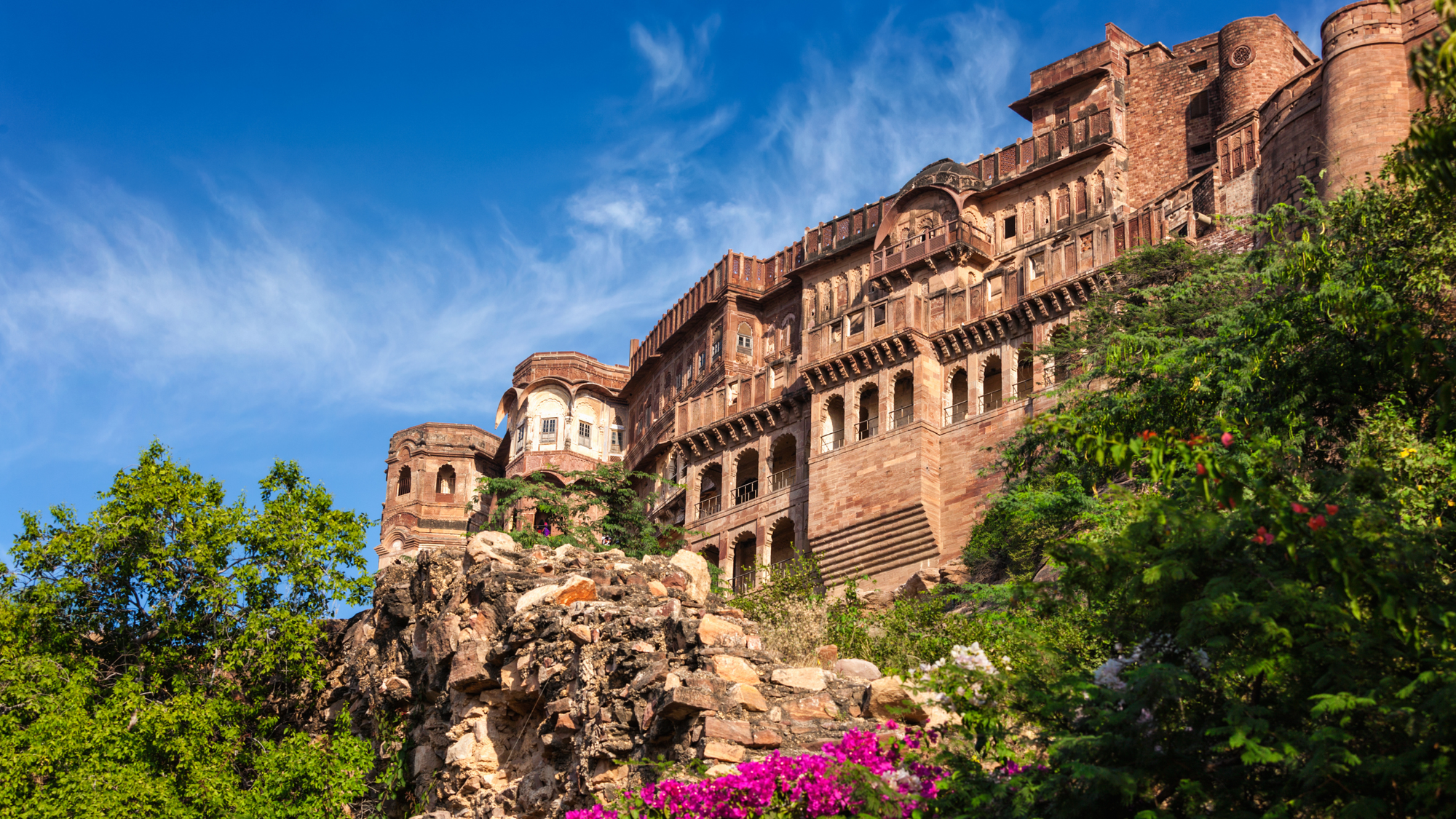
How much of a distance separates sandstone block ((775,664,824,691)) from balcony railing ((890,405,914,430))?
21.6 m

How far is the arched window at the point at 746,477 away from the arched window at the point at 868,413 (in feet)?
13.6

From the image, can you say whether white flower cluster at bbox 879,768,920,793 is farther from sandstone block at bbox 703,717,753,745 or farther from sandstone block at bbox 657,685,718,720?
sandstone block at bbox 657,685,718,720

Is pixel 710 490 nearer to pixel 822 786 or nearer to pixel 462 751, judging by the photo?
pixel 462 751

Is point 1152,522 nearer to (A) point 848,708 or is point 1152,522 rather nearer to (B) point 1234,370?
(A) point 848,708

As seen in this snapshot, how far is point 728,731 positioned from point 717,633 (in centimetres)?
172

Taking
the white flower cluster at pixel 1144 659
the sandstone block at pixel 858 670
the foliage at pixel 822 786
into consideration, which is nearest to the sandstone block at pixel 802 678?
the sandstone block at pixel 858 670

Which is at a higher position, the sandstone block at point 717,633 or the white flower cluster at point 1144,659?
the sandstone block at point 717,633

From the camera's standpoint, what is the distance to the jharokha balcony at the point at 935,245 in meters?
Answer: 38.7

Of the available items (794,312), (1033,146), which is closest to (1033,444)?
(1033,146)

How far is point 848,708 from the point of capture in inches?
518

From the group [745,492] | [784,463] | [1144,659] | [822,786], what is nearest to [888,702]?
[822,786]

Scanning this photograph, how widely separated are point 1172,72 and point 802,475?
550 inches

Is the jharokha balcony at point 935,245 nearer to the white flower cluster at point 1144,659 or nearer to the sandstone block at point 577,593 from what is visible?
the sandstone block at point 577,593

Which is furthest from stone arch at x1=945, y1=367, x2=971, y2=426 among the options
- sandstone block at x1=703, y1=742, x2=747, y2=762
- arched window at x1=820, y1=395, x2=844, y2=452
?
sandstone block at x1=703, y1=742, x2=747, y2=762
